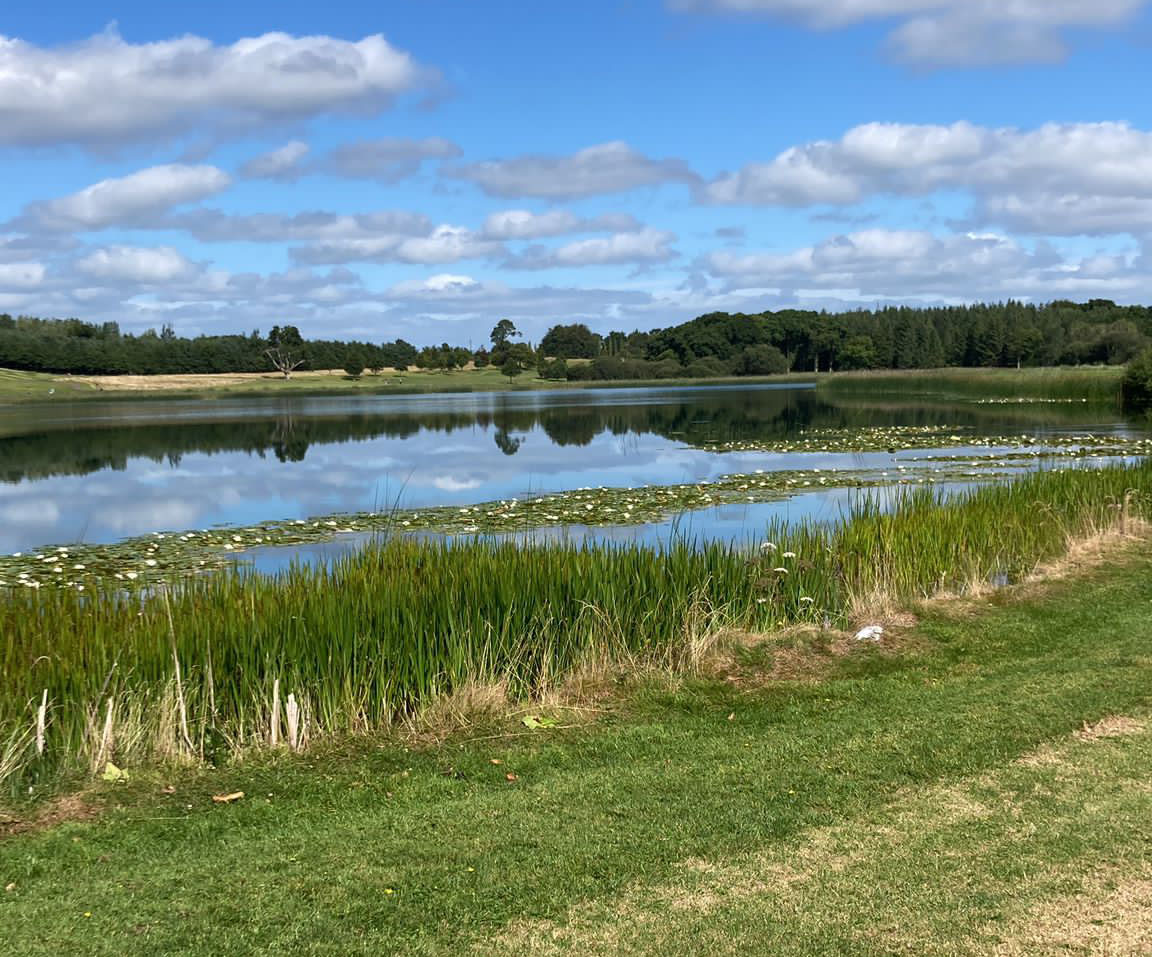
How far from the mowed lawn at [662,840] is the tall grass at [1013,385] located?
150 ft

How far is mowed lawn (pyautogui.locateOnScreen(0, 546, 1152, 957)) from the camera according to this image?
4094 mm

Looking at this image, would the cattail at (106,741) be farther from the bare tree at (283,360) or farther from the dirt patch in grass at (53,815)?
the bare tree at (283,360)

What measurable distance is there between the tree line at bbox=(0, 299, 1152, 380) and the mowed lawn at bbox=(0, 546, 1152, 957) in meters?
89.3

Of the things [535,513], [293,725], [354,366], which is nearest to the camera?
Result: [293,725]

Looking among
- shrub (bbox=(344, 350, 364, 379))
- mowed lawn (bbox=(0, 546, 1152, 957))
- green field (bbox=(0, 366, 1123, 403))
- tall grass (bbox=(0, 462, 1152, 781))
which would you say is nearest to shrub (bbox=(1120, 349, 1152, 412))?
green field (bbox=(0, 366, 1123, 403))

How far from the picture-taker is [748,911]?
422 cm

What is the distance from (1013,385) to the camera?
2296 inches

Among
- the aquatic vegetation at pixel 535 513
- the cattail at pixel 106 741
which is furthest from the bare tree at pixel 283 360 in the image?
the cattail at pixel 106 741

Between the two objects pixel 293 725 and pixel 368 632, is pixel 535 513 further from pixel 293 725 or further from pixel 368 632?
pixel 293 725

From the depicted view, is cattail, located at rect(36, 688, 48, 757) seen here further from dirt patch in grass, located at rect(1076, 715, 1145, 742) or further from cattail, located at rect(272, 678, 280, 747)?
dirt patch in grass, located at rect(1076, 715, 1145, 742)

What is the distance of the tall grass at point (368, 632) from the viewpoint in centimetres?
629

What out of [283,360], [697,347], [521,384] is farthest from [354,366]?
[697,347]

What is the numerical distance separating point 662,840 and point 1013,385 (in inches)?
2338

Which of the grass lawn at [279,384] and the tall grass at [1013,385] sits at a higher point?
the grass lawn at [279,384]
